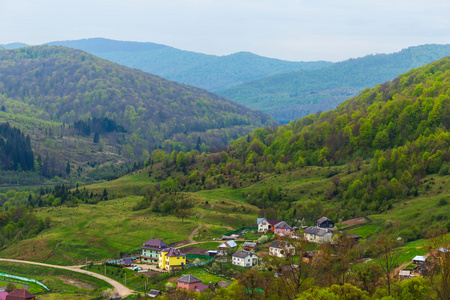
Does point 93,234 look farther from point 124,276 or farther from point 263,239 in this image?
point 263,239

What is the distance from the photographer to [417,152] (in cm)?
14325

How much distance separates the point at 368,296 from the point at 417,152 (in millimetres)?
96569

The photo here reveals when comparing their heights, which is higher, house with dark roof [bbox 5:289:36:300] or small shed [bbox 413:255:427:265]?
small shed [bbox 413:255:427:265]

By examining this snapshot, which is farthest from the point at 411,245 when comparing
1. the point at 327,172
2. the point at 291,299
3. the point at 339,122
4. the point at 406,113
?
the point at 339,122

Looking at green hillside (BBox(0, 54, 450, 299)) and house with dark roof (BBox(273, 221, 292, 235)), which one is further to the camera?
house with dark roof (BBox(273, 221, 292, 235))

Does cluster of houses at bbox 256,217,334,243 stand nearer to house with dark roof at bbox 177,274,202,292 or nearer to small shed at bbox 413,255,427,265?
house with dark roof at bbox 177,274,202,292

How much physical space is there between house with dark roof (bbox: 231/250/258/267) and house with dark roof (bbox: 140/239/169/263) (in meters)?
15.0

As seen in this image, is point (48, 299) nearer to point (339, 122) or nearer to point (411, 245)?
point (411, 245)

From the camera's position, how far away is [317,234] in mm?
104000

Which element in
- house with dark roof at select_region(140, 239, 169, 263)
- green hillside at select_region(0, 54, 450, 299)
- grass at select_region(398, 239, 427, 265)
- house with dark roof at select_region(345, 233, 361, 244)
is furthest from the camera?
house with dark roof at select_region(140, 239, 169, 263)

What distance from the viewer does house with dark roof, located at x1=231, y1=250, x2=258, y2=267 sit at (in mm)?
93812

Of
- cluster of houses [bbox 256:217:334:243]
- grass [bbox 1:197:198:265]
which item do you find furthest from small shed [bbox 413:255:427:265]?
grass [bbox 1:197:198:265]

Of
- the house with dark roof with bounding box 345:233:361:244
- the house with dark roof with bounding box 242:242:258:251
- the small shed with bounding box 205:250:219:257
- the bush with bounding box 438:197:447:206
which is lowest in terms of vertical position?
the small shed with bounding box 205:250:219:257

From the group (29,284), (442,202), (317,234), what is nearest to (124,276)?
(29,284)
